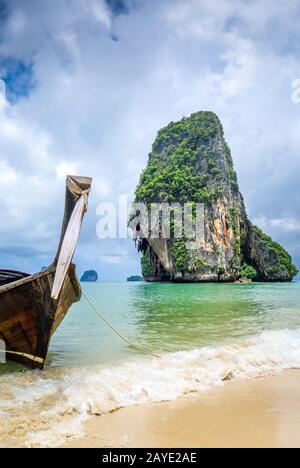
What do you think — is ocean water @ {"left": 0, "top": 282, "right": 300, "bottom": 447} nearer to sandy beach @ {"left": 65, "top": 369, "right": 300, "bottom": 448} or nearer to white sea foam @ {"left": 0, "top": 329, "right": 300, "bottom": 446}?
white sea foam @ {"left": 0, "top": 329, "right": 300, "bottom": 446}

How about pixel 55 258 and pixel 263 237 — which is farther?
pixel 263 237

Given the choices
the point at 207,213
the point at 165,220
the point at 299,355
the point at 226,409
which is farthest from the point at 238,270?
the point at 226,409

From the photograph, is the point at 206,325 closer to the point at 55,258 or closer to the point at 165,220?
the point at 55,258

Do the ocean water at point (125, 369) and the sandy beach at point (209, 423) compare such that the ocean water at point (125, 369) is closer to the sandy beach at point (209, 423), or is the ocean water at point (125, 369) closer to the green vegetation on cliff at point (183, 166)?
the sandy beach at point (209, 423)

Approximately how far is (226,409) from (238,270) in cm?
3970

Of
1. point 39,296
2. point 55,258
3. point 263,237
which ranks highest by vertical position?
point 263,237

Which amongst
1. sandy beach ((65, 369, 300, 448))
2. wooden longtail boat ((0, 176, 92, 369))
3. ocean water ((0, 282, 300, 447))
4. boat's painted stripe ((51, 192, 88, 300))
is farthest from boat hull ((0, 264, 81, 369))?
sandy beach ((65, 369, 300, 448))

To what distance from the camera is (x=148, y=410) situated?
3.32 metres

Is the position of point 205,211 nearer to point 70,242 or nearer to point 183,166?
point 183,166

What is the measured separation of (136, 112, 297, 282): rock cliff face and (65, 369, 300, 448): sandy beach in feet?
114

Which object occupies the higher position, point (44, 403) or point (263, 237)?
point (263, 237)

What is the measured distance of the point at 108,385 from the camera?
402 centimetres

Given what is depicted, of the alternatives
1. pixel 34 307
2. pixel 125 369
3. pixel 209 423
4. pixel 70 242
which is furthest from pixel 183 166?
pixel 209 423

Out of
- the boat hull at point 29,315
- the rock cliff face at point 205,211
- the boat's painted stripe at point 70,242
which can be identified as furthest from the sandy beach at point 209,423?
the rock cliff face at point 205,211
